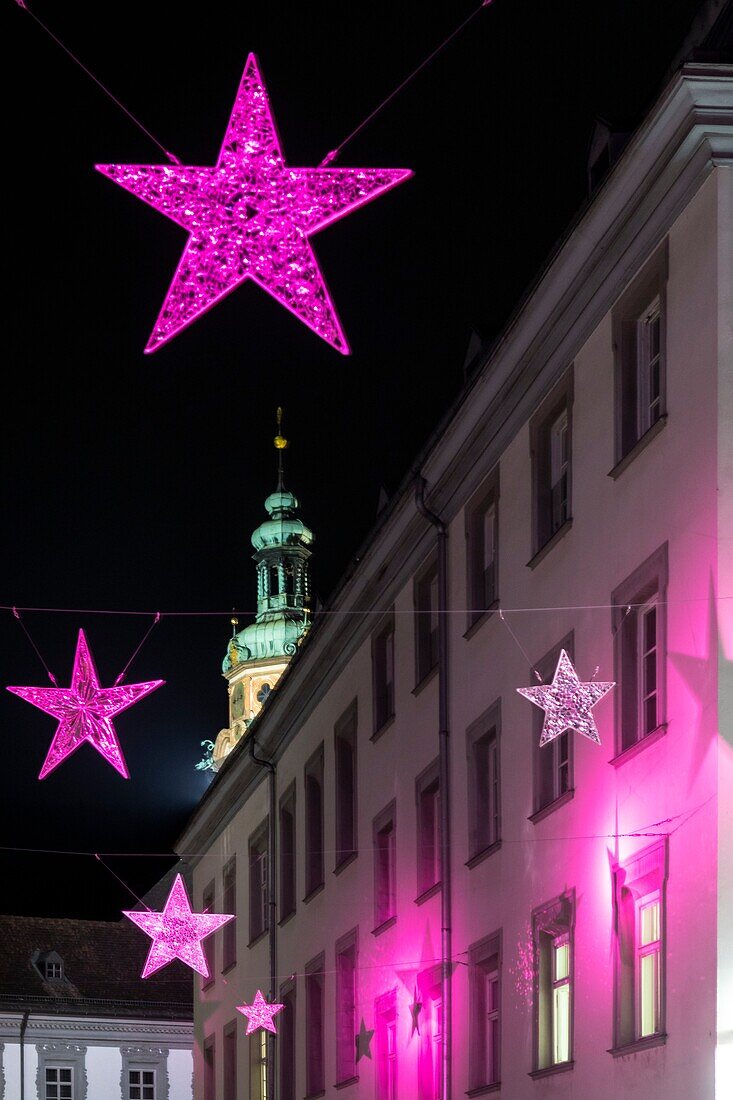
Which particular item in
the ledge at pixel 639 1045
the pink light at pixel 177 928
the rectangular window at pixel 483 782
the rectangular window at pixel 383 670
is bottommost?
the ledge at pixel 639 1045

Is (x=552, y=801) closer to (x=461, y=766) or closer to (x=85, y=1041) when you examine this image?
(x=461, y=766)

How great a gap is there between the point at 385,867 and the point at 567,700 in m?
11.7

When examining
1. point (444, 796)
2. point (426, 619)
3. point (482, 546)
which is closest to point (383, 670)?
point (426, 619)

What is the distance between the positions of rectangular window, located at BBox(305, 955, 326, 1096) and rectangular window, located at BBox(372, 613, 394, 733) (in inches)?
208

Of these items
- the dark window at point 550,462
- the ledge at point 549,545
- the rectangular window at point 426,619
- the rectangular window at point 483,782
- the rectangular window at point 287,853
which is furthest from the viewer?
the rectangular window at point 287,853

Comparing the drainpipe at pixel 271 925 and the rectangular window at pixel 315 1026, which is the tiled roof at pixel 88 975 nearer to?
the drainpipe at pixel 271 925

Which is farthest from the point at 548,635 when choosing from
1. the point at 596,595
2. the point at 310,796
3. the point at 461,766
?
→ the point at 310,796

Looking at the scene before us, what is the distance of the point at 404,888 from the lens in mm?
28141

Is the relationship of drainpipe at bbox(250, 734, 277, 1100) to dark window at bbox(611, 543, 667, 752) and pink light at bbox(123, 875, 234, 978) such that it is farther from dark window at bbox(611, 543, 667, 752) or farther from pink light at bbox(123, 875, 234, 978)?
dark window at bbox(611, 543, 667, 752)

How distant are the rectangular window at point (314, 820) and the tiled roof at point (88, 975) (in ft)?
92.2

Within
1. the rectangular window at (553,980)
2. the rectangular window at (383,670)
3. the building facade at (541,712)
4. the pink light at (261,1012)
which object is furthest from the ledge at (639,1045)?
the pink light at (261,1012)

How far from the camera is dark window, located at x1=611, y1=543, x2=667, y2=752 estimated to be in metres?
18.7

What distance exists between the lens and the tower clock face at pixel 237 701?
10806 centimetres

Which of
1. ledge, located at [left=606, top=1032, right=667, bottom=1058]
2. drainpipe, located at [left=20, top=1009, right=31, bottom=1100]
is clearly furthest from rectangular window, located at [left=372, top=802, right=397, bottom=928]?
drainpipe, located at [left=20, top=1009, right=31, bottom=1100]
